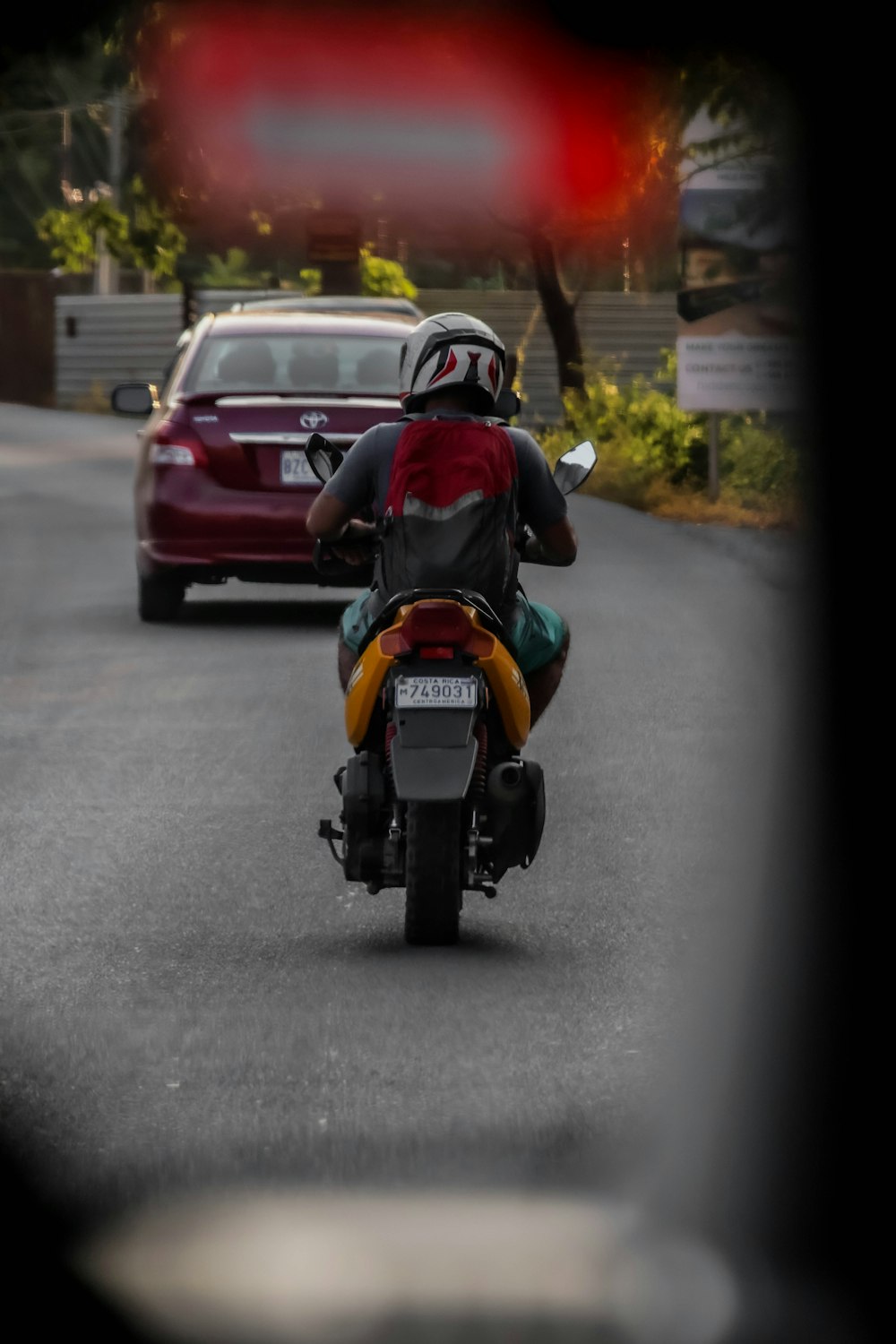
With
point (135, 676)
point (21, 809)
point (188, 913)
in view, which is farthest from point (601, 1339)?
Answer: point (135, 676)

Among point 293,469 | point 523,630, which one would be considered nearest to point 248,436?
point 293,469

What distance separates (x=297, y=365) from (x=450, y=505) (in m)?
7.36

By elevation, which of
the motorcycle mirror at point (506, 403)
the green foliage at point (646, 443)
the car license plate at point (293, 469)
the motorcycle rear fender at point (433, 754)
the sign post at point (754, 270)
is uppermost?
the sign post at point (754, 270)

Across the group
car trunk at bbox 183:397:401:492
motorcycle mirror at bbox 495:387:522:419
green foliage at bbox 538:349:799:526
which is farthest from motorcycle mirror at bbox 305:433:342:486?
green foliage at bbox 538:349:799:526

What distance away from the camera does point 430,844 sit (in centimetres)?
515

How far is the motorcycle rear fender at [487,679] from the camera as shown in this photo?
5266mm

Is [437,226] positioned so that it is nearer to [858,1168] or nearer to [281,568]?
[858,1168]

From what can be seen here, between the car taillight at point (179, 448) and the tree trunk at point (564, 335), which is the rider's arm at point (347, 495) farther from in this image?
the tree trunk at point (564, 335)

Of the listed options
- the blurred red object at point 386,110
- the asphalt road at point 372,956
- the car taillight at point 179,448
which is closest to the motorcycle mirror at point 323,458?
the asphalt road at point 372,956

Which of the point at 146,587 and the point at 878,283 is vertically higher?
the point at 878,283

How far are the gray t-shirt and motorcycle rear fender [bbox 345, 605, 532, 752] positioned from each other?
1.18 ft

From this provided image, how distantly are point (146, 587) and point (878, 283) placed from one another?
35.8 ft

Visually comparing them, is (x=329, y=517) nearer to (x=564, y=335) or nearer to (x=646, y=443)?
(x=646, y=443)

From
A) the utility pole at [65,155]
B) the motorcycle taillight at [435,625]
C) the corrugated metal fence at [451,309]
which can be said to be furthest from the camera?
the corrugated metal fence at [451,309]
